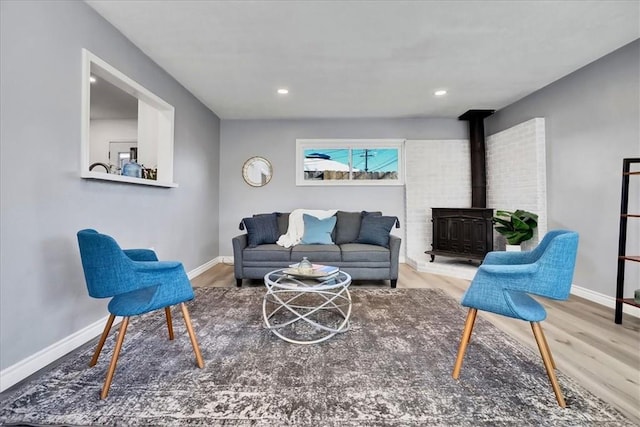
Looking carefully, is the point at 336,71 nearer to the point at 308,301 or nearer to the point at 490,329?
the point at 308,301

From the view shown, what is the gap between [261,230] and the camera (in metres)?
3.95

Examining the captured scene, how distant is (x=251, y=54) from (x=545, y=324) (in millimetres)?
3748

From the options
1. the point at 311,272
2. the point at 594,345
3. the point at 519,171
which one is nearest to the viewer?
the point at 594,345

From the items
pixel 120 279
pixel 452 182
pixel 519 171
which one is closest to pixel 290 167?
pixel 452 182

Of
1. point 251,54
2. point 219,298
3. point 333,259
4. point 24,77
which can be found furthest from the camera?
point 333,259

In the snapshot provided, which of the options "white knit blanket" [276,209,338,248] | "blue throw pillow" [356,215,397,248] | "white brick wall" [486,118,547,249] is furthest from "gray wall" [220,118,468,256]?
"blue throw pillow" [356,215,397,248]

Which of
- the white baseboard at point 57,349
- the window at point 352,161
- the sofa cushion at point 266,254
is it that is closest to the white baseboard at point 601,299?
the white baseboard at point 57,349

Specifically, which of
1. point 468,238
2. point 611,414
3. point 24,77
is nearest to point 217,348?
point 24,77

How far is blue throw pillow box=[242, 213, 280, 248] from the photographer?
3.87m

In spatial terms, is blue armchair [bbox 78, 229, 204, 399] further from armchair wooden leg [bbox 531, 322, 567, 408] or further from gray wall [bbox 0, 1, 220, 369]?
armchair wooden leg [bbox 531, 322, 567, 408]

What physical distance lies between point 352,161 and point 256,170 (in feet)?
5.78

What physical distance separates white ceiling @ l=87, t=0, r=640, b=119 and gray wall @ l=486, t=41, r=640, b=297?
0.24 metres

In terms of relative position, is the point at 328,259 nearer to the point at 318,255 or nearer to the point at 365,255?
the point at 318,255

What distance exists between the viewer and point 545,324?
2.50 m
